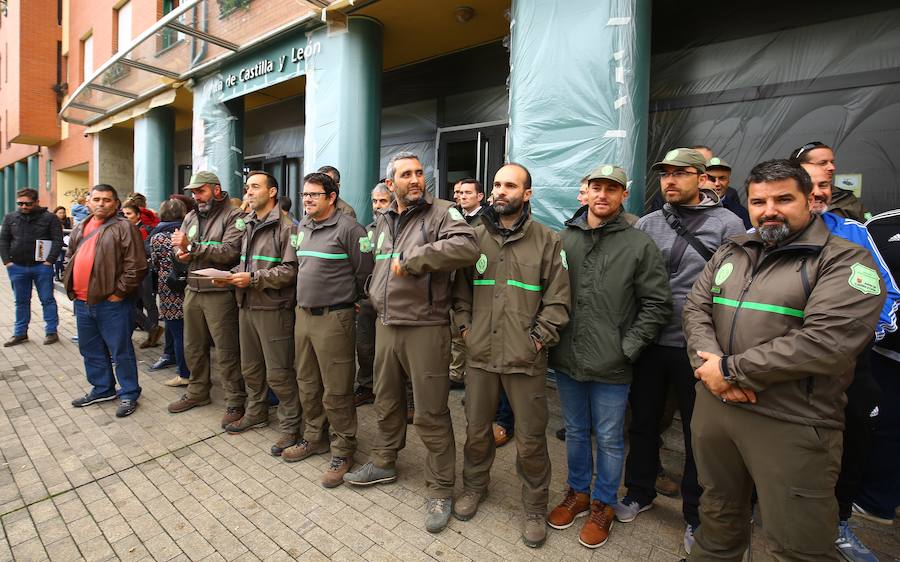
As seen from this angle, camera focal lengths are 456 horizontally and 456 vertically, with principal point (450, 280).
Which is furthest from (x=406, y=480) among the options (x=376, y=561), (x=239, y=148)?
(x=239, y=148)

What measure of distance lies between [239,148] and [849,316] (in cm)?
911

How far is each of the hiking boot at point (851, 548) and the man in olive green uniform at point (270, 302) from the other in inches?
140

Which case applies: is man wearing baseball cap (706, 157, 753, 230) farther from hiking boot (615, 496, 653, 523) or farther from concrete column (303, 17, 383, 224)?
concrete column (303, 17, 383, 224)

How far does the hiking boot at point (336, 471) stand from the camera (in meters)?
3.09

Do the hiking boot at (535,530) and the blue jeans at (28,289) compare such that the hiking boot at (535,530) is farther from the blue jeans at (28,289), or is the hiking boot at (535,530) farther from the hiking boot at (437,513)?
the blue jeans at (28,289)

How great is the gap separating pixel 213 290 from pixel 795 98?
5.69 metres

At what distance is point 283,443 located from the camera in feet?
11.6

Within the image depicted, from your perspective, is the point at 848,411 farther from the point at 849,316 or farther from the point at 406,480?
the point at 406,480

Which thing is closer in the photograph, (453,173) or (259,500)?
(259,500)

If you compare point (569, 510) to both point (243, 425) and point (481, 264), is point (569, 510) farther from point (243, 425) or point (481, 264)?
point (243, 425)

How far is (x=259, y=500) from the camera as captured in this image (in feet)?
9.61

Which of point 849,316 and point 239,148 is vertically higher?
point 239,148

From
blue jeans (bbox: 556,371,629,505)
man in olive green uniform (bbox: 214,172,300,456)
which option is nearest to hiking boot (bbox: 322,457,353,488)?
man in olive green uniform (bbox: 214,172,300,456)

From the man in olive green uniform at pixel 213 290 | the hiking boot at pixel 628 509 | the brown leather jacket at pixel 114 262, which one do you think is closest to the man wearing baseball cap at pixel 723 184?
the hiking boot at pixel 628 509
